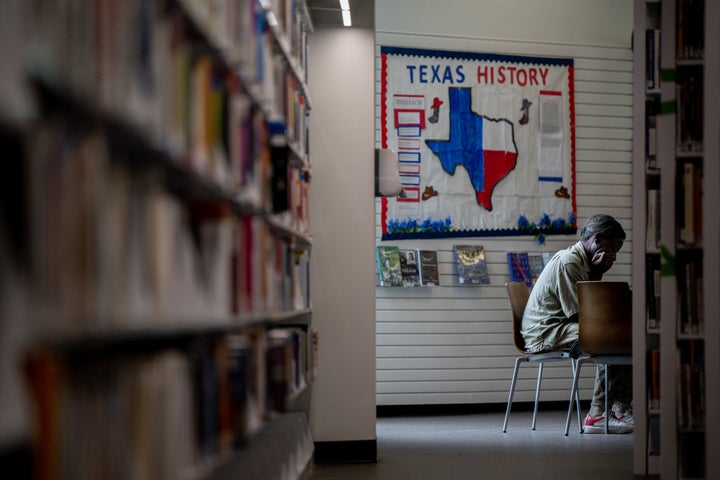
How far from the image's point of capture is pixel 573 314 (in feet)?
20.9

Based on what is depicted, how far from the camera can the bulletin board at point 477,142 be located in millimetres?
7543

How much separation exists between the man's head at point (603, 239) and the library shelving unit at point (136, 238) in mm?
4006

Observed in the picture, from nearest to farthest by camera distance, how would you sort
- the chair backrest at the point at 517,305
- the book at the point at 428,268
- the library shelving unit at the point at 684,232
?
the library shelving unit at the point at 684,232 < the chair backrest at the point at 517,305 < the book at the point at 428,268

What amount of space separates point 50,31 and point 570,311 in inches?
215

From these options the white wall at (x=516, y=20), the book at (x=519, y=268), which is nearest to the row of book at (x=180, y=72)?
the white wall at (x=516, y=20)

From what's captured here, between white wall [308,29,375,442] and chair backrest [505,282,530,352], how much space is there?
5.30ft

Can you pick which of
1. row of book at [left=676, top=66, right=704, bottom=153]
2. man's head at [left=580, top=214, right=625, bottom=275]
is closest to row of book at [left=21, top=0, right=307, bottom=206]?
row of book at [left=676, top=66, right=704, bottom=153]

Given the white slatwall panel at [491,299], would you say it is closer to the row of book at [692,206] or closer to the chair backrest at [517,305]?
the chair backrest at [517,305]

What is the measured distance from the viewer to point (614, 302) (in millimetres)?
5840

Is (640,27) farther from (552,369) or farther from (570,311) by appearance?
(552,369)

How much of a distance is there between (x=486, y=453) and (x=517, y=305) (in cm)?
153

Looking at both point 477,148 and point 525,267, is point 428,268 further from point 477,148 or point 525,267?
point 477,148

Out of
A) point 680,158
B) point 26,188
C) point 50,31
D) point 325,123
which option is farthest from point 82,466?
point 325,123

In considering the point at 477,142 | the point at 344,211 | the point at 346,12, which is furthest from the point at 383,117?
the point at 346,12
